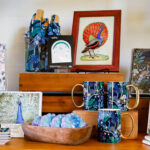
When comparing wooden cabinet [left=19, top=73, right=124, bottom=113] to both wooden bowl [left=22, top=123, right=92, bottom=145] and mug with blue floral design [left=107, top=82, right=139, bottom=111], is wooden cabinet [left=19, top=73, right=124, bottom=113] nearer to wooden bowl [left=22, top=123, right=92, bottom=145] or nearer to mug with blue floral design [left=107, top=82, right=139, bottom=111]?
mug with blue floral design [left=107, top=82, right=139, bottom=111]

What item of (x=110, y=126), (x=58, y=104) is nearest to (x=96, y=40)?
(x=58, y=104)

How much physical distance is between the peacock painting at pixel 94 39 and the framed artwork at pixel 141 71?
23 centimetres

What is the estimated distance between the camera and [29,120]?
1.31 m

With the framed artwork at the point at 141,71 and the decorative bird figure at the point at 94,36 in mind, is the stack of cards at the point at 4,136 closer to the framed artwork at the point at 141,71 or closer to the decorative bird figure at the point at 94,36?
the decorative bird figure at the point at 94,36

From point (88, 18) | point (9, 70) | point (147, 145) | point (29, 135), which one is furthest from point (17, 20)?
point (147, 145)

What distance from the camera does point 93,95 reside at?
4.19ft

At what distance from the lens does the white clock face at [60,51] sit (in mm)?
1429

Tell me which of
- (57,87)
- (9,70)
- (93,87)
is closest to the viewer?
(93,87)

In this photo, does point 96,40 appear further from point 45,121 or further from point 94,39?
point 45,121

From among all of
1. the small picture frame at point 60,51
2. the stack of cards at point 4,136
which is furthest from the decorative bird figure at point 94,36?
the stack of cards at point 4,136

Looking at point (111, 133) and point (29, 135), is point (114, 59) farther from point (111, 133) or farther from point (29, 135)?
point (29, 135)

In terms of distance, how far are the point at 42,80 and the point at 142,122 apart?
604 mm

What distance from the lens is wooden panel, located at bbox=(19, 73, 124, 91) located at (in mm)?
1386

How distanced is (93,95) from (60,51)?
333 mm
